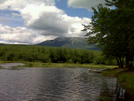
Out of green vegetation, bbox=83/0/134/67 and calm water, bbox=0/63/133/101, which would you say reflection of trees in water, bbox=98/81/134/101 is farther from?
green vegetation, bbox=83/0/134/67

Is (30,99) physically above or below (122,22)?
below

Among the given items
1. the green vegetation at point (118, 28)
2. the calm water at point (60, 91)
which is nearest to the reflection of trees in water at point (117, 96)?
the calm water at point (60, 91)

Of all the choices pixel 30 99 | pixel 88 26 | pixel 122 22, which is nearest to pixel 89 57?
pixel 88 26

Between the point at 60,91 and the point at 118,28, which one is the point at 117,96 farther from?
the point at 118,28

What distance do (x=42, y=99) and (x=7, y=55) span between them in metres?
153

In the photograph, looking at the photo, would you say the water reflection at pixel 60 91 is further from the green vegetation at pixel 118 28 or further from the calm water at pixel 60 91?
the green vegetation at pixel 118 28

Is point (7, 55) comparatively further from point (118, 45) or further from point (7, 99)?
point (7, 99)

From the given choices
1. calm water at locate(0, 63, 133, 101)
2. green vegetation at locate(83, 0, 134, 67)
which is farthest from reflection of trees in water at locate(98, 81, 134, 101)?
green vegetation at locate(83, 0, 134, 67)

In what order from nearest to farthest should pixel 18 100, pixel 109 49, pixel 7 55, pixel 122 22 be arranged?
pixel 18 100 → pixel 122 22 → pixel 109 49 → pixel 7 55

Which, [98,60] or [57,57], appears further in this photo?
[57,57]

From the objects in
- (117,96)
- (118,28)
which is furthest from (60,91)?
(118,28)

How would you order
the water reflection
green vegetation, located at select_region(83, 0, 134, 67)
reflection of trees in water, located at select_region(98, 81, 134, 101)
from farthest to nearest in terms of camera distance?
green vegetation, located at select_region(83, 0, 134, 67) < the water reflection < reflection of trees in water, located at select_region(98, 81, 134, 101)

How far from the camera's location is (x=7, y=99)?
15.1m

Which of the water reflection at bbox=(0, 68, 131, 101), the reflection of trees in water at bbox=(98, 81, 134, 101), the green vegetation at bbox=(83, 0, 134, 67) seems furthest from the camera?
the green vegetation at bbox=(83, 0, 134, 67)
